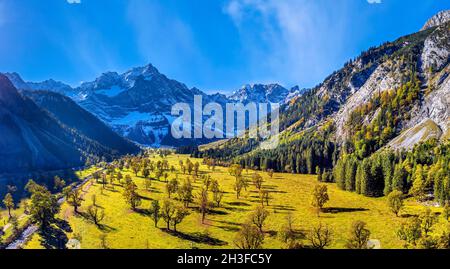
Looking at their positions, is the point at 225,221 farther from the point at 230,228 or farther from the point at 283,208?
the point at 283,208

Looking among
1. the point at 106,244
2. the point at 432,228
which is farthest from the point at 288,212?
→ the point at 106,244

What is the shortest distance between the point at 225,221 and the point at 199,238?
19114 millimetres

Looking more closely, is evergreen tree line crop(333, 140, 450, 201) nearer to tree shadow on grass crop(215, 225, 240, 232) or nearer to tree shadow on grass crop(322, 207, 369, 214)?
tree shadow on grass crop(322, 207, 369, 214)

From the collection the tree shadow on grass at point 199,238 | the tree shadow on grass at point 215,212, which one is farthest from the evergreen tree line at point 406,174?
the tree shadow on grass at point 199,238

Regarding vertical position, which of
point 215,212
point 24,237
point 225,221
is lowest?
point 24,237

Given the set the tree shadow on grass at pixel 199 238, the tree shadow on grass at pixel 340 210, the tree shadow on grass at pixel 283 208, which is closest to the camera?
the tree shadow on grass at pixel 199 238

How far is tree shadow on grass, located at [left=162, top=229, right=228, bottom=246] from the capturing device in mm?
98000

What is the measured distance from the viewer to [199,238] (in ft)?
337

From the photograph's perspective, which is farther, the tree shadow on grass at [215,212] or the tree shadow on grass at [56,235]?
the tree shadow on grass at [215,212]

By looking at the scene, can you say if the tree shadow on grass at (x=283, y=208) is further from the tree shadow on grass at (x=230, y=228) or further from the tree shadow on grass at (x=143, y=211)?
the tree shadow on grass at (x=143, y=211)

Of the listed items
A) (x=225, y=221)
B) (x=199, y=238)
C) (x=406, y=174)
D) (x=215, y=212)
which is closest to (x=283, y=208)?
(x=215, y=212)

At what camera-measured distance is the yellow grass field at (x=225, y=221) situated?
323 feet
